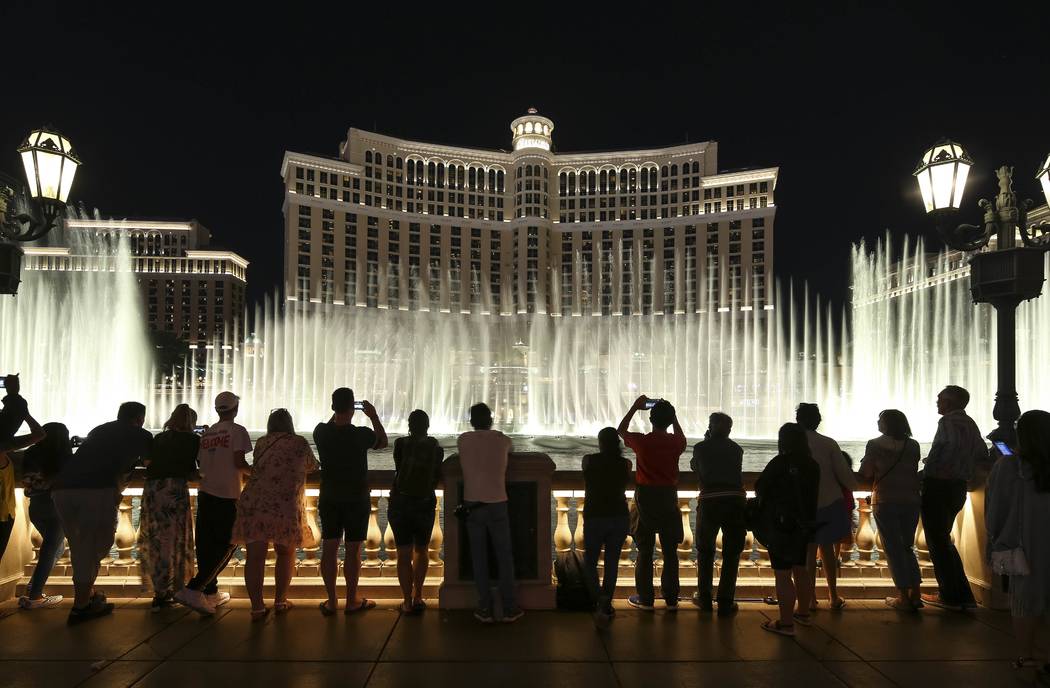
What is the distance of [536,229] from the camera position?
106 m

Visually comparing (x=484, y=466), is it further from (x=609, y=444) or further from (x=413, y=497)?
(x=609, y=444)

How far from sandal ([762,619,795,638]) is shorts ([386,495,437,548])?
2.75 metres

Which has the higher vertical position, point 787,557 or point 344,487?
point 344,487

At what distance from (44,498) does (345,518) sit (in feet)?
8.36

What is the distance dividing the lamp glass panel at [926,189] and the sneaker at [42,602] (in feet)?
31.0

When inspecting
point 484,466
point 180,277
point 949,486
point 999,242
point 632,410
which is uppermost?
point 180,277

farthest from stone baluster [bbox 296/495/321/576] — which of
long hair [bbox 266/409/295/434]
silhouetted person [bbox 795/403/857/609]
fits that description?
silhouetted person [bbox 795/403/857/609]

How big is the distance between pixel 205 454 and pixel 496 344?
→ 91214 mm

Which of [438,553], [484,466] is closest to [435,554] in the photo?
[438,553]

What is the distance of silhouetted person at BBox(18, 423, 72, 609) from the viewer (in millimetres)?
6039

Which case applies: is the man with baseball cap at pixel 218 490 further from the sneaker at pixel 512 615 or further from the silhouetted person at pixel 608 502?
the silhouetted person at pixel 608 502

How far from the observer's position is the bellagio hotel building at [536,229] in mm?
101562

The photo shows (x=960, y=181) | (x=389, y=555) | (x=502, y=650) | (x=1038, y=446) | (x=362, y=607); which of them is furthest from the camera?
(x=960, y=181)

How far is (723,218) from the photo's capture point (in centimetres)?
10381
